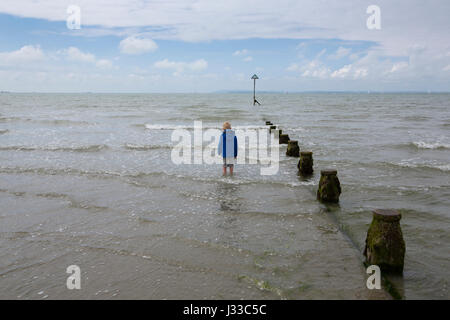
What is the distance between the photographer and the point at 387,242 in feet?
17.0

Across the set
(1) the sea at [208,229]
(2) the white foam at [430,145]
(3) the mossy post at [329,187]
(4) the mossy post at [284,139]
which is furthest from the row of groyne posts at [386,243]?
(2) the white foam at [430,145]

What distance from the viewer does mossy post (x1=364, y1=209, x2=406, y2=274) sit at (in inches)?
201

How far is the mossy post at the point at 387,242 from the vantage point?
5113mm

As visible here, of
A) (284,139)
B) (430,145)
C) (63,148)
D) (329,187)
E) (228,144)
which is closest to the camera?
(329,187)

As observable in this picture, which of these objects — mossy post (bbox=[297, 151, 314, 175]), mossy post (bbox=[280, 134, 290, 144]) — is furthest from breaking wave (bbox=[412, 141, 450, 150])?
mossy post (bbox=[297, 151, 314, 175])

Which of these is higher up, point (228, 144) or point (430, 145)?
point (228, 144)

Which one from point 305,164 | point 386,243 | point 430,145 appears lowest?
point 386,243

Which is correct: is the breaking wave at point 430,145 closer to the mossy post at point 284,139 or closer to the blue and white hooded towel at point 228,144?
the mossy post at point 284,139

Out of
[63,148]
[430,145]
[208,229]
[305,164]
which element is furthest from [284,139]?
[208,229]

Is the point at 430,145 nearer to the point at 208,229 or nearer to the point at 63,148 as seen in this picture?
the point at 208,229

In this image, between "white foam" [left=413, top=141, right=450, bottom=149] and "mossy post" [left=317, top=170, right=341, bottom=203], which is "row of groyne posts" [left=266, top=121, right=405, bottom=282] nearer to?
"mossy post" [left=317, top=170, right=341, bottom=203]

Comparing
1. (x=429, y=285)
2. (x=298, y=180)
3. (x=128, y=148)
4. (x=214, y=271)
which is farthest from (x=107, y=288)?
(x=128, y=148)

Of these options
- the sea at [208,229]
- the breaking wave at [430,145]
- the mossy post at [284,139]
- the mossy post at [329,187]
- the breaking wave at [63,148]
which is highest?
the mossy post at [284,139]

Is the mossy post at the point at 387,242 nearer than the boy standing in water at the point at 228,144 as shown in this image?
Yes
